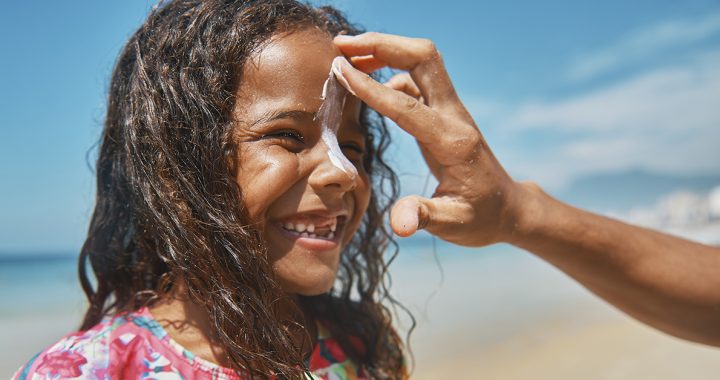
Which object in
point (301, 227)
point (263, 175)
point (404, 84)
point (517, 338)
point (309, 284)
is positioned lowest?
point (517, 338)

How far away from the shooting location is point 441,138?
67.7 inches

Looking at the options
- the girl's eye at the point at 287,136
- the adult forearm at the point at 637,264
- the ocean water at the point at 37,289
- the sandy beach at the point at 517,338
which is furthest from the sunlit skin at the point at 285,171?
the ocean water at the point at 37,289

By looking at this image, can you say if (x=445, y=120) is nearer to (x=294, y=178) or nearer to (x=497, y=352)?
(x=294, y=178)

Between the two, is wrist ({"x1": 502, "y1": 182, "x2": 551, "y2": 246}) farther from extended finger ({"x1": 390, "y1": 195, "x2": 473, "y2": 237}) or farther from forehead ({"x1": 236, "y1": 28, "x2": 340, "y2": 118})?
forehead ({"x1": 236, "y1": 28, "x2": 340, "y2": 118})

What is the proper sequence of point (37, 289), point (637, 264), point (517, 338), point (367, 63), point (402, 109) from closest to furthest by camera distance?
point (402, 109)
point (367, 63)
point (637, 264)
point (517, 338)
point (37, 289)

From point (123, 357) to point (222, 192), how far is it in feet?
1.88

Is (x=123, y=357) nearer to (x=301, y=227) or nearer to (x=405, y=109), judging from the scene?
(x=301, y=227)

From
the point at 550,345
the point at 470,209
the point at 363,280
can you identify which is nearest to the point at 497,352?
the point at 550,345

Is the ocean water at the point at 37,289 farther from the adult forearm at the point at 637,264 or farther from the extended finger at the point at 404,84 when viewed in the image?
the adult forearm at the point at 637,264

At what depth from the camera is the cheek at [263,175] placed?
175 cm

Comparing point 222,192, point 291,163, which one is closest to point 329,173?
point 291,163

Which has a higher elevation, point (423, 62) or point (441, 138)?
point (423, 62)

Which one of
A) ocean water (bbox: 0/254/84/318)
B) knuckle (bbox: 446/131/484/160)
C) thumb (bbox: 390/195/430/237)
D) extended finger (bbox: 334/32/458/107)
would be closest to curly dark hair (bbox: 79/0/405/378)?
extended finger (bbox: 334/32/458/107)

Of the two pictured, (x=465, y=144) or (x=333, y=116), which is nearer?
(x=465, y=144)
